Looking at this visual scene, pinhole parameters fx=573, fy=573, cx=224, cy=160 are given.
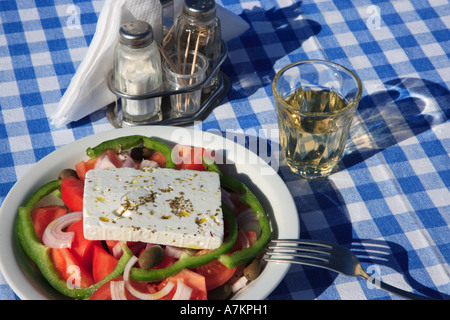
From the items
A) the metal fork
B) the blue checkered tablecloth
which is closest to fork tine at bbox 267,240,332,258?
the metal fork

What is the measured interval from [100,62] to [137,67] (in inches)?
5.2

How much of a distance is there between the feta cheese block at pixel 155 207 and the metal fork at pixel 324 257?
0.14 metres

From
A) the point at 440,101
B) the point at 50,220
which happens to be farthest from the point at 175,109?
A: the point at 440,101

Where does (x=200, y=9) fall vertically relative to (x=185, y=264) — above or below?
above

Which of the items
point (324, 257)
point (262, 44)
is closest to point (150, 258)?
point (324, 257)

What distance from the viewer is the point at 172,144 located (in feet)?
5.12

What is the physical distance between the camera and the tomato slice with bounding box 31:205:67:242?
1.33 meters

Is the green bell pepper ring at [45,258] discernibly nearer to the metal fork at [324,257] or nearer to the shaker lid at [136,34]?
the metal fork at [324,257]

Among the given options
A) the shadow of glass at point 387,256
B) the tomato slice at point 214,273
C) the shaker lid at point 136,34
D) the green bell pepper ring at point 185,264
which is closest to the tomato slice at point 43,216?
the green bell pepper ring at point 185,264

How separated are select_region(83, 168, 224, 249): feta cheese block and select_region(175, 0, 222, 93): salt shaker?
466mm

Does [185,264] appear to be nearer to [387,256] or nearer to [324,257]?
[324,257]

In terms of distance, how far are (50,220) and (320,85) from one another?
84 centimetres

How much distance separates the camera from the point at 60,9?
211 cm

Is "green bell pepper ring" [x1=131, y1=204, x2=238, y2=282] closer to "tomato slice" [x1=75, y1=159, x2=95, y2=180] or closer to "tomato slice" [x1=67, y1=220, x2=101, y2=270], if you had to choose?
"tomato slice" [x1=67, y1=220, x2=101, y2=270]
